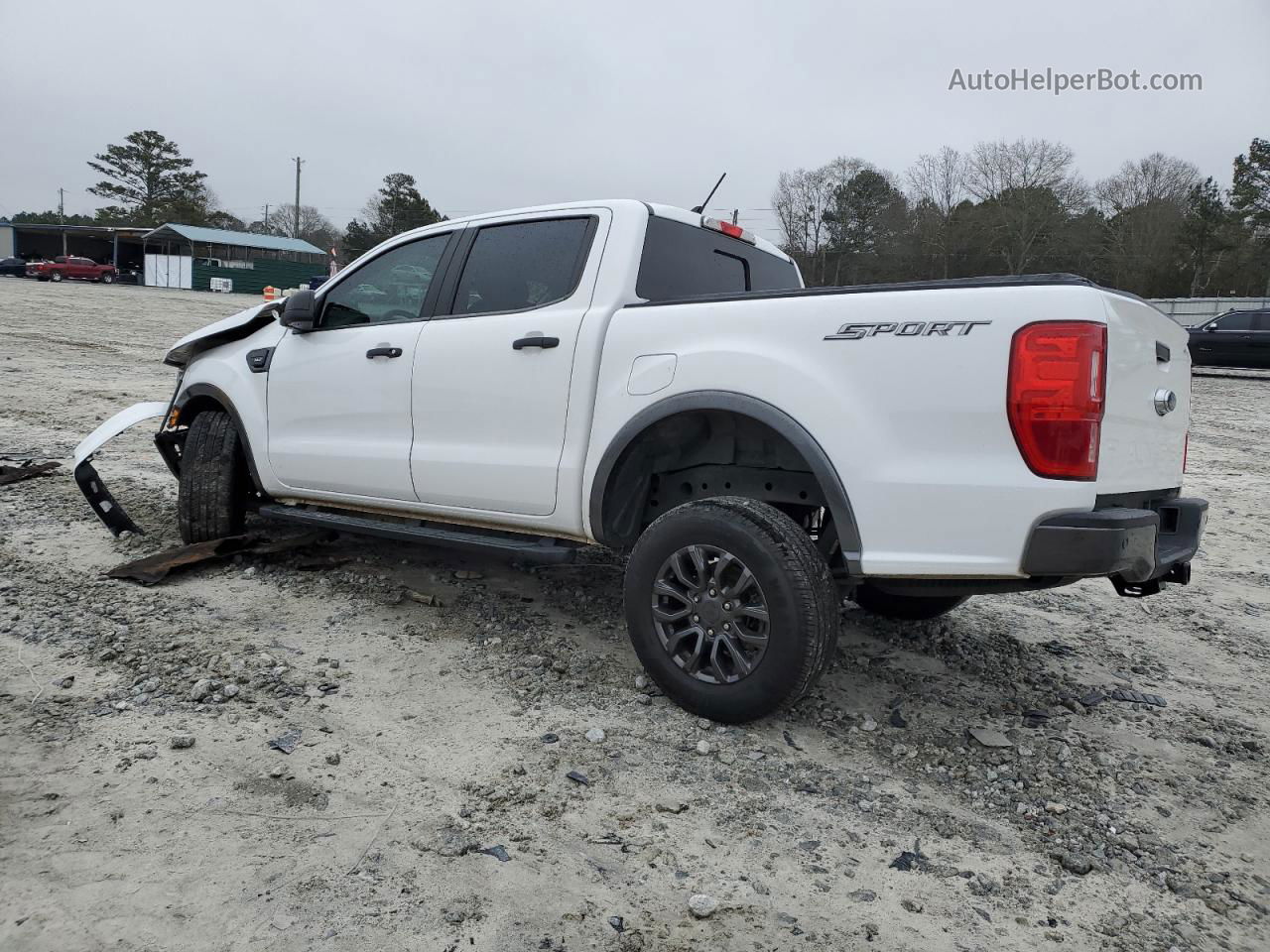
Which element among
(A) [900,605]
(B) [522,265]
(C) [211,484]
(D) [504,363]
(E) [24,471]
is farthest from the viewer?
(E) [24,471]

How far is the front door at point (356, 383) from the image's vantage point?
13.8ft

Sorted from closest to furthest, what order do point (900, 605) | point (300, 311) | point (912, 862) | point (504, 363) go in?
point (912, 862), point (504, 363), point (900, 605), point (300, 311)

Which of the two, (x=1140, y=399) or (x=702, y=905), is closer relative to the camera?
(x=702, y=905)

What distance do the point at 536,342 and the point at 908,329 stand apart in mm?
1556

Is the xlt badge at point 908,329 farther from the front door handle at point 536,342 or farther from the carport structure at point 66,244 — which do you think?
the carport structure at point 66,244

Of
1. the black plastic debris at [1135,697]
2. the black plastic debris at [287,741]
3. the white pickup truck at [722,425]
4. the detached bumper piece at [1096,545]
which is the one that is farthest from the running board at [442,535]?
the black plastic debris at [1135,697]

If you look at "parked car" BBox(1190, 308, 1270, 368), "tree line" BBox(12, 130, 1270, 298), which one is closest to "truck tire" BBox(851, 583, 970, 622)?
"parked car" BBox(1190, 308, 1270, 368)

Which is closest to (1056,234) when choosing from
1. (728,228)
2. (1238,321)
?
(1238,321)

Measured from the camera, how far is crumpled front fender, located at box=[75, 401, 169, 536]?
16.6ft

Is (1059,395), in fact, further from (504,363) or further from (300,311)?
(300,311)

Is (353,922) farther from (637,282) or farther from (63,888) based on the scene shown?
(637,282)

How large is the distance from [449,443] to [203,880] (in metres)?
2.10

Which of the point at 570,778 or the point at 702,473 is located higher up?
the point at 702,473

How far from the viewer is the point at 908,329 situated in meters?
2.74
